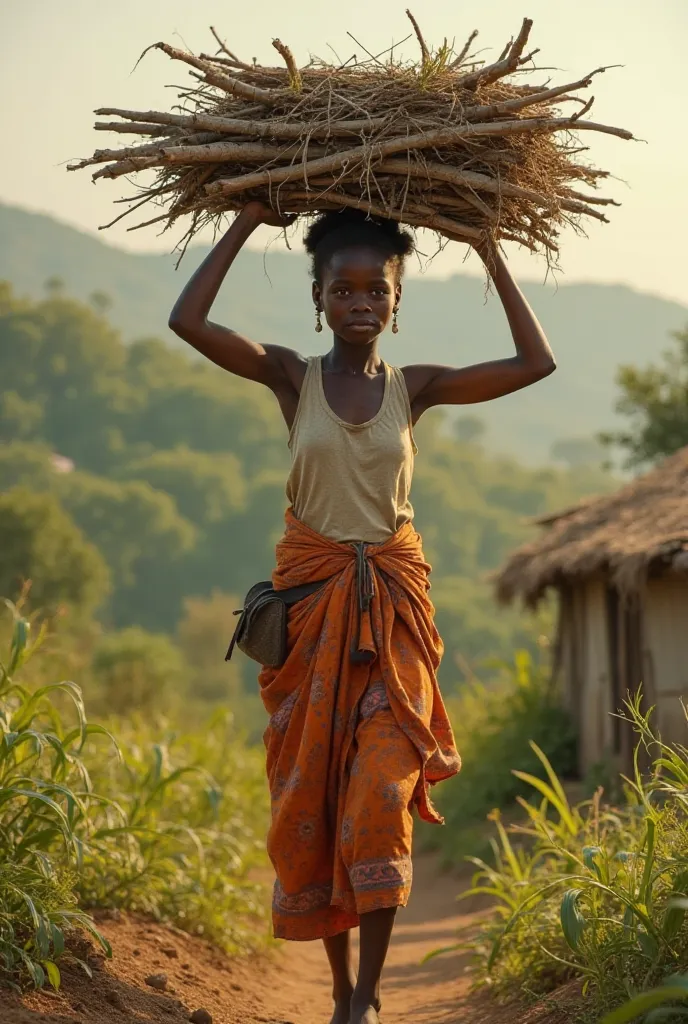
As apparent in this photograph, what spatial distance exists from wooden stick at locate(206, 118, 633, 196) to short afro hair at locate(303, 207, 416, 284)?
178 millimetres

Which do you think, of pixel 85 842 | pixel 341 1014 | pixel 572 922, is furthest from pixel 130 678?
pixel 572 922

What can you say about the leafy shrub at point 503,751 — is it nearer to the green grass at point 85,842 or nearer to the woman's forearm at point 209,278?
the green grass at point 85,842

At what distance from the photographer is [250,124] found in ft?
11.8

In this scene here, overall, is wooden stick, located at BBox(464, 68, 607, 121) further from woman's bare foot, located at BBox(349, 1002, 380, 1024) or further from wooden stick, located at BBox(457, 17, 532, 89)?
woman's bare foot, located at BBox(349, 1002, 380, 1024)

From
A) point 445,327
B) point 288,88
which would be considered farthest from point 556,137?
point 445,327

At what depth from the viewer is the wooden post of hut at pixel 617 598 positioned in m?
6.99

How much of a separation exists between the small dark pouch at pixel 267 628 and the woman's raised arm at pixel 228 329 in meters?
0.62

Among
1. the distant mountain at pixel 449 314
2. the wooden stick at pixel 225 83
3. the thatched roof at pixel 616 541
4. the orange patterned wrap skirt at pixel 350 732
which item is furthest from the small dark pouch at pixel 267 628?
the distant mountain at pixel 449 314

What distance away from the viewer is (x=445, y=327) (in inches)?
6722

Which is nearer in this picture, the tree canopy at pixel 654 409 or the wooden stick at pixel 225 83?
the wooden stick at pixel 225 83

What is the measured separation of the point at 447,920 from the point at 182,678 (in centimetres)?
3163

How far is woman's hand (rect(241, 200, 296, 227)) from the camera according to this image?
12.2 feet

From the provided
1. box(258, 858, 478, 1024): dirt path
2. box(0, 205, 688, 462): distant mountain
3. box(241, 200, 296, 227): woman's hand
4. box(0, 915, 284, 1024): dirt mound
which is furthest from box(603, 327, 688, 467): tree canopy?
box(0, 205, 688, 462): distant mountain

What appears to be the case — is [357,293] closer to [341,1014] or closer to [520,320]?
[520,320]
